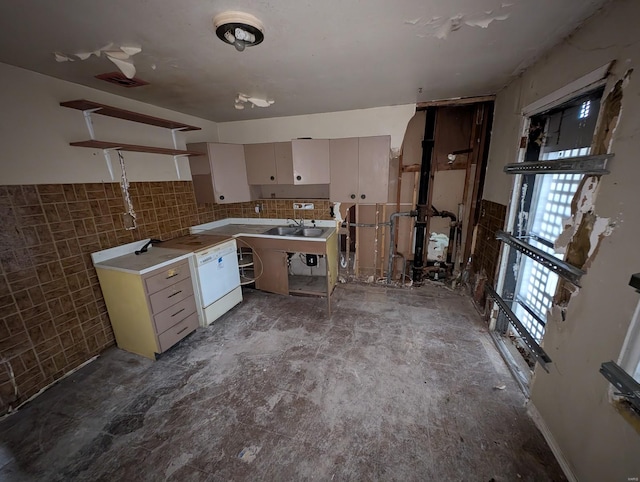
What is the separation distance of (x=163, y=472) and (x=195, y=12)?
2.50 metres

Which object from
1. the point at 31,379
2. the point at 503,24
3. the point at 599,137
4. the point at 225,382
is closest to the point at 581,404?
the point at 599,137

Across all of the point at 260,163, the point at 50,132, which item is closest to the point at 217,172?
the point at 260,163

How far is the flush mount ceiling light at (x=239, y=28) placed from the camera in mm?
1218

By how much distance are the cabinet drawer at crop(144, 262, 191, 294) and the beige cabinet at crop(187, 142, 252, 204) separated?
3.61 ft

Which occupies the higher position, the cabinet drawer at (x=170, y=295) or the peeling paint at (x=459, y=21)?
the peeling paint at (x=459, y=21)

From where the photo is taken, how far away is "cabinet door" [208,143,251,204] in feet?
9.94

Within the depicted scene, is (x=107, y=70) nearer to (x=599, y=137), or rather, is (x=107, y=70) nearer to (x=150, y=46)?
(x=150, y=46)

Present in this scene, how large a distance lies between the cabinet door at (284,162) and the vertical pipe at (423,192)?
5.78 feet

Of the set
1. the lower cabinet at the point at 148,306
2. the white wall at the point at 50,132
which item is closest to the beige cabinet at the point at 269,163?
the white wall at the point at 50,132

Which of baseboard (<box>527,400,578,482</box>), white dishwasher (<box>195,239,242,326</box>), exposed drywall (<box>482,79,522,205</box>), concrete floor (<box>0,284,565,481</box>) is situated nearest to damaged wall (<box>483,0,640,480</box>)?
baseboard (<box>527,400,578,482</box>)

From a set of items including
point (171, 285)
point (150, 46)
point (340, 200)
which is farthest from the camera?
point (340, 200)

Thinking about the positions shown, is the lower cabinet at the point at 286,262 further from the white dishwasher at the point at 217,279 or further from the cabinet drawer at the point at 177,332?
the cabinet drawer at the point at 177,332

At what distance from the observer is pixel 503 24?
1.34 m

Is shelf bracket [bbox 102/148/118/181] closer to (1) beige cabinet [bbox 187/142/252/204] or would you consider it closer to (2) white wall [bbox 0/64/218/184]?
(2) white wall [bbox 0/64/218/184]
